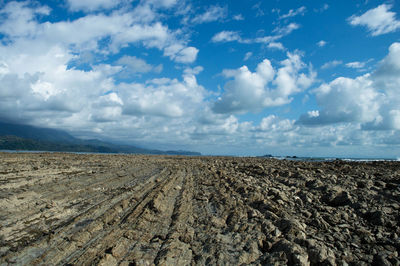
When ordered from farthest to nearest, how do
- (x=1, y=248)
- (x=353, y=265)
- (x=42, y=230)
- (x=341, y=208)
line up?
(x=341, y=208) → (x=42, y=230) → (x=1, y=248) → (x=353, y=265)

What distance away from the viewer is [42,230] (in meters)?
6.26

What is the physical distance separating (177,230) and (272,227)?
2.64 meters

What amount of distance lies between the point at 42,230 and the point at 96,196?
13.1ft

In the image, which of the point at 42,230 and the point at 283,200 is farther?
the point at 283,200

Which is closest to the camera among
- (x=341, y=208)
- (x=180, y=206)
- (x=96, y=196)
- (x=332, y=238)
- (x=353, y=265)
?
(x=353, y=265)

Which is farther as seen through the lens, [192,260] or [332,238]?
[332,238]

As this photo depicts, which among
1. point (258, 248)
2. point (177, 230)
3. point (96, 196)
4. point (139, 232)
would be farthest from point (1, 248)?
point (258, 248)

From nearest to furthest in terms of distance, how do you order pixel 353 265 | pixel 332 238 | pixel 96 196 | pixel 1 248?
pixel 353 265 < pixel 1 248 < pixel 332 238 < pixel 96 196

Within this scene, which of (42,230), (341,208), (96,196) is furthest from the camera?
(96,196)

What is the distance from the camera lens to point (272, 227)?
6.36m

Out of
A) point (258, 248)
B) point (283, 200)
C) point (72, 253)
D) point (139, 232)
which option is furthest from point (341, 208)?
point (72, 253)

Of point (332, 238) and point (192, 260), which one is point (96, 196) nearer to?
point (192, 260)

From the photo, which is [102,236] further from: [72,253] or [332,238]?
[332,238]

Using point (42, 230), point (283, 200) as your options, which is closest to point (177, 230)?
point (42, 230)
